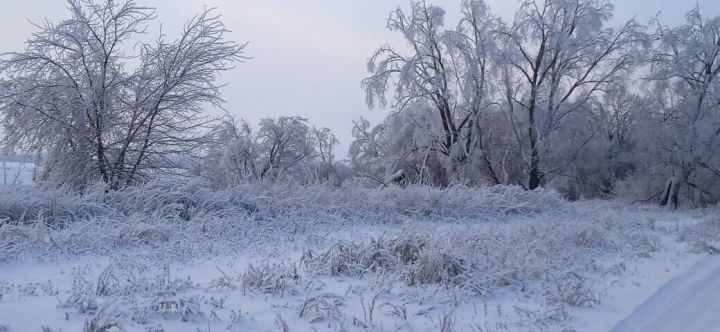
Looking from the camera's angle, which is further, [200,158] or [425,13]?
[425,13]

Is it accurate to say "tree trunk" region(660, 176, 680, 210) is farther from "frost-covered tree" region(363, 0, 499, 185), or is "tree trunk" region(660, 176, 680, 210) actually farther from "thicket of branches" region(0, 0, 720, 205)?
"frost-covered tree" region(363, 0, 499, 185)

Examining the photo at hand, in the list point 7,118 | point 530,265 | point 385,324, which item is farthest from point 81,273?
point 7,118

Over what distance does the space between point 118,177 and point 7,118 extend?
3.10 meters

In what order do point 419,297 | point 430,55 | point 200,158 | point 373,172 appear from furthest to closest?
point 373,172
point 430,55
point 200,158
point 419,297

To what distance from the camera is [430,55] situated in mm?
25141

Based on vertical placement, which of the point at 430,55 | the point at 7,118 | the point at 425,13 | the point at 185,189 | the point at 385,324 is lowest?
the point at 385,324

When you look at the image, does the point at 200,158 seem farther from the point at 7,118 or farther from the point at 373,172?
the point at 373,172

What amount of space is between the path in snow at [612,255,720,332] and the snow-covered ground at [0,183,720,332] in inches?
2.1

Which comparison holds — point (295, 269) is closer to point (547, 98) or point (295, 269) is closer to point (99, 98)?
point (99, 98)

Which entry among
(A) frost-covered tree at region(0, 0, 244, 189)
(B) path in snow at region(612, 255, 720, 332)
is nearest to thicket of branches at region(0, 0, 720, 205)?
(A) frost-covered tree at region(0, 0, 244, 189)

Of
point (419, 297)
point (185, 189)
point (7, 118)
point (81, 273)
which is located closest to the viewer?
point (419, 297)

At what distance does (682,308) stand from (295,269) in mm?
4192

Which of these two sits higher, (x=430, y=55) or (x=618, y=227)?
(x=430, y=55)

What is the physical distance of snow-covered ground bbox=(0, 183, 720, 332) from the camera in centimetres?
464
